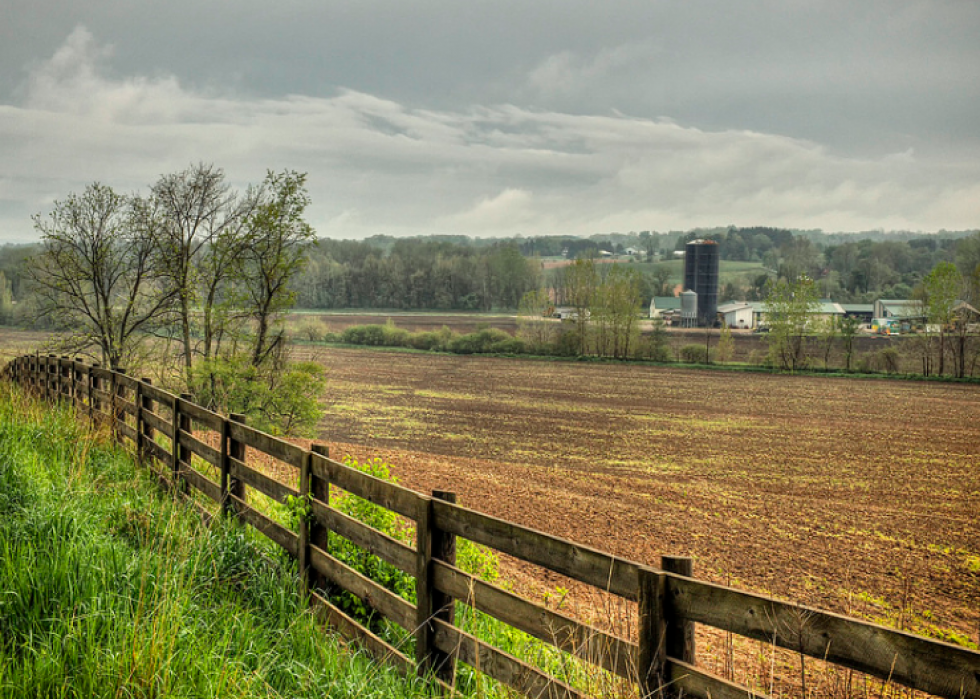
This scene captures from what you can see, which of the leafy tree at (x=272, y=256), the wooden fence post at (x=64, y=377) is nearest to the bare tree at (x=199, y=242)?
the leafy tree at (x=272, y=256)

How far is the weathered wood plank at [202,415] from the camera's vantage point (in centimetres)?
Answer: 683

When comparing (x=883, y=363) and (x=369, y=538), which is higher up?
(x=369, y=538)

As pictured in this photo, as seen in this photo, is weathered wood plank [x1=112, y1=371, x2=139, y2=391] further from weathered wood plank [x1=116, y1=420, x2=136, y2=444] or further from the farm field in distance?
the farm field in distance

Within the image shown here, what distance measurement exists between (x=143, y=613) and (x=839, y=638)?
10.9ft

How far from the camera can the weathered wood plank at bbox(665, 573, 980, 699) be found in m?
2.06

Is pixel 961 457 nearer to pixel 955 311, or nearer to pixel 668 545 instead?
pixel 668 545

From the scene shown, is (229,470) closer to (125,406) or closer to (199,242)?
(125,406)

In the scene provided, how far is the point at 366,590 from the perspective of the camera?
4.57 meters

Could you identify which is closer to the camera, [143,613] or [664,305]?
[143,613]

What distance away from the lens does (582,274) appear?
75562 mm

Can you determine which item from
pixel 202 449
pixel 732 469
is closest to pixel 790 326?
pixel 732 469

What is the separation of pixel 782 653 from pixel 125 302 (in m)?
27.1

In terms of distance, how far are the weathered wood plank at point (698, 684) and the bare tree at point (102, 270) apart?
2832cm

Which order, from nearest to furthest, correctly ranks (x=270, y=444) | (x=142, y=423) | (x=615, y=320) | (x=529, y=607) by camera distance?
(x=529, y=607)
(x=270, y=444)
(x=142, y=423)
(x=615, y=320)
